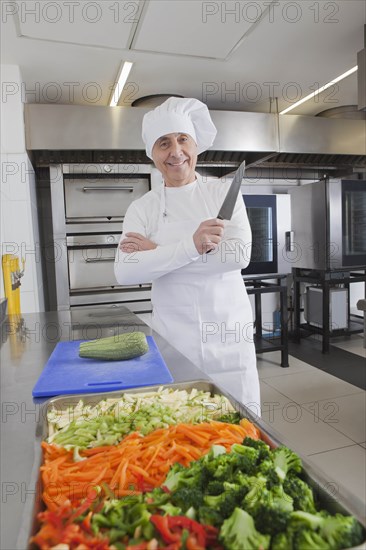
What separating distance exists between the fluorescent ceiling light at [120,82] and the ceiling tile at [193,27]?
279 mm

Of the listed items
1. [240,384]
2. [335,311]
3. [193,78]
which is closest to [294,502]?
[240,384]

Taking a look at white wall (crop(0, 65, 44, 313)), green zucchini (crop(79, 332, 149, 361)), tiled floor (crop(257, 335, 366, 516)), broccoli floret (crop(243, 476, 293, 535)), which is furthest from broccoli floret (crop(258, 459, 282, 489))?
white wall (crop(0, 65, 44, 313))

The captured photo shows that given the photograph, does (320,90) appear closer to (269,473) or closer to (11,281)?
(11,281)

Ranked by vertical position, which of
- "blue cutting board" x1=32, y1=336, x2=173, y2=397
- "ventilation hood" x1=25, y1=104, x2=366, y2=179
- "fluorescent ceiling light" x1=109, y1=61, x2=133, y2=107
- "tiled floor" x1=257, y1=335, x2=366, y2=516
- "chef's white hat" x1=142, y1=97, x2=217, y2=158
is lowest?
"tiled floor" x1=257, y1=335, x2=366, y2=516

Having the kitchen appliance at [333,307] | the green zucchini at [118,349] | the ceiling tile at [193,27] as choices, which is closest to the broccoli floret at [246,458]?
the green zucchini at [118,349]

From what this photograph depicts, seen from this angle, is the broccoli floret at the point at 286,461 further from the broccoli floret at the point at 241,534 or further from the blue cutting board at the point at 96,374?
the blue cutting board at the point at 96,374

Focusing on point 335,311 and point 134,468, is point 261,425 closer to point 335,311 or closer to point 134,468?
point 134,468

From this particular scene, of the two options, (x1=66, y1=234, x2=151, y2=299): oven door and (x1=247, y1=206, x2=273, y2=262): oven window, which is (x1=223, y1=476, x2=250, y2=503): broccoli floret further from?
(x1=247, y1=206, x2=273, y2=262): oven window

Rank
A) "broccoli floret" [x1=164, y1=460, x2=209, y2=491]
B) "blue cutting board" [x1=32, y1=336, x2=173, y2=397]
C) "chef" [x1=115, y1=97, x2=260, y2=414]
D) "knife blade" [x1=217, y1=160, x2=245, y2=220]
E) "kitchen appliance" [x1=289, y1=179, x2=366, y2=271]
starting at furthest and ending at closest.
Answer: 1. "kitchen appliance" [x1=289, y1=179, x2=366, y2=271]
2. "chef" [x1=115, y1=97, x2=260, y2=414]
3. "knife blade" [x1=217, y1=160, x2=245, y2=220]
4. "blue cutting board" [x1=32, y1=336, x2=173, y2=397]
5. "broccoli floret" [x1=164, y1=460, x2=209, y2=491]

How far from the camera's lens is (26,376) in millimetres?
1171

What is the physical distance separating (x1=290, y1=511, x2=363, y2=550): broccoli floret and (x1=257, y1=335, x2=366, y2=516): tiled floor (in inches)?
52.7

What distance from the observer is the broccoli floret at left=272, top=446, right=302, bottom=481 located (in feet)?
1.81

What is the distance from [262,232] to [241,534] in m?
3.84

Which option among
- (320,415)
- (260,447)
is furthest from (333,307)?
(260,447)
